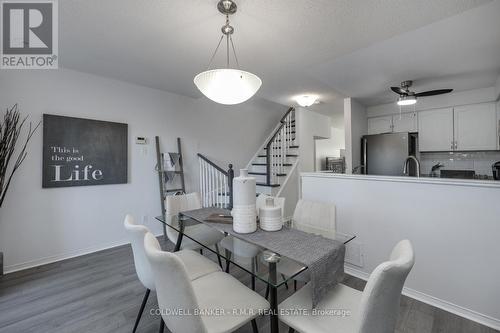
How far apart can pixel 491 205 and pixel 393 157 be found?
240cm

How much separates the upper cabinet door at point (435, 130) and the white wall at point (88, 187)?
4.10m

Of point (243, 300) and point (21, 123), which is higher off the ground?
point (21, 123)

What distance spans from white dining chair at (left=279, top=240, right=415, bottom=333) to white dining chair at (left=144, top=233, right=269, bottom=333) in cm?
22

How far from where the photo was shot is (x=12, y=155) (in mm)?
2482

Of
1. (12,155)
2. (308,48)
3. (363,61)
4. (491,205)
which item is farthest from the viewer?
(363,61)

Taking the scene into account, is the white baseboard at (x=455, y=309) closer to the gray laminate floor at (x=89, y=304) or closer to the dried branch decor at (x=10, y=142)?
the gray laminate floor at (x=89, y=304)

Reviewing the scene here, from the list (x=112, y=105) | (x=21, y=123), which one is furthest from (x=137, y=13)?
(x=21, y=123)

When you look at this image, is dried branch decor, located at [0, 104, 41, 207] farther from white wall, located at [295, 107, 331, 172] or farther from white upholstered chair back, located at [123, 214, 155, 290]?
white wall, located at [295, 107, 331, 172]

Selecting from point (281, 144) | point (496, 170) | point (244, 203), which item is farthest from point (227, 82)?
Answer: point (496, 170)

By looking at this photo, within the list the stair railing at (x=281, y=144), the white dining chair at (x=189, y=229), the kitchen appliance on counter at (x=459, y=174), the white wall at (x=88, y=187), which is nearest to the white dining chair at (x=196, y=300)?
the white dining chair at (x=189, y=229)

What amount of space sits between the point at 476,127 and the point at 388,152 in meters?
1.40

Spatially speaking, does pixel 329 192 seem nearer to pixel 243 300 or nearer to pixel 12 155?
pixel 243 300

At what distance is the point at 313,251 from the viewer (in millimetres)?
1302

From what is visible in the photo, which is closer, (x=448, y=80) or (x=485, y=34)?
(x=485, y=34)
